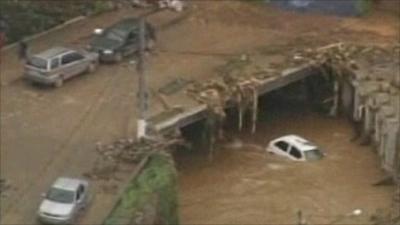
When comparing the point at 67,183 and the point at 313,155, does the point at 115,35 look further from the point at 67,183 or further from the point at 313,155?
the point at 67,183

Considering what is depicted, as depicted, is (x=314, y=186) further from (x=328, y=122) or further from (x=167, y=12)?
(x=167, y=12)

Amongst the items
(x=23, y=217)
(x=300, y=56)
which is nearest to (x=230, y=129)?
(x=300, y=56)

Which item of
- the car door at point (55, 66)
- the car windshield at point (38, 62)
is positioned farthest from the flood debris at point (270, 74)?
the car windshield at point (38, 62)

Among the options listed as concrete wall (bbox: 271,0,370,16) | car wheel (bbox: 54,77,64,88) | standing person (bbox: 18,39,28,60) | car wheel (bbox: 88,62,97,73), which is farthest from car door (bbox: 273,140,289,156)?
standing person (bbox: 18,39,28,60)

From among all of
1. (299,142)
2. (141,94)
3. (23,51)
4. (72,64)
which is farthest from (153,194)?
(23,51)

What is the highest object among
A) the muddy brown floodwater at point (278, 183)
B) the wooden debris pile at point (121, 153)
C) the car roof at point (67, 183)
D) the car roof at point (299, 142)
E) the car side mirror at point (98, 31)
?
the car side mirror at point (98, 31)

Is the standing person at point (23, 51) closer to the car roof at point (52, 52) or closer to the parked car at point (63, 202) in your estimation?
the car roof at point (52, 52)
